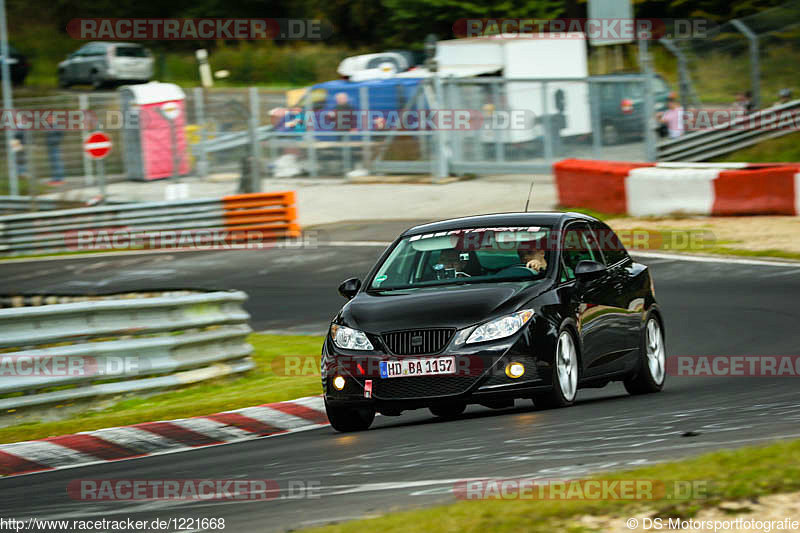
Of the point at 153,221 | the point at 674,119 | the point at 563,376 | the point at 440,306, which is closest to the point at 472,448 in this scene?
the point at 440,306

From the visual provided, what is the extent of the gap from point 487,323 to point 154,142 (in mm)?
20952

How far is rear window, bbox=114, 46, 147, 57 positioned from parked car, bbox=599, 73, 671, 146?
29.6 meters

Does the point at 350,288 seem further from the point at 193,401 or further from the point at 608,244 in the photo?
the point at 608,244

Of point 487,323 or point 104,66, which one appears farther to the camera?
point 104,66

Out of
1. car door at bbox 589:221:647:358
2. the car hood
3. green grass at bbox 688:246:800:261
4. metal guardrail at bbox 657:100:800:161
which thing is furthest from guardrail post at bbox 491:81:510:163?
the car hood

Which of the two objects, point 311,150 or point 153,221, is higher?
point 311,150

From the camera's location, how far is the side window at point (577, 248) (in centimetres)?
984

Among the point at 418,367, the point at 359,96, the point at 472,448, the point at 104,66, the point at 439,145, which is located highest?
the point at 104,66

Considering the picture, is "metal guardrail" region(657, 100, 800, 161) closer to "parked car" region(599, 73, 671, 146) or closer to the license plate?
"parked car" region(599, 73, 671, 146)

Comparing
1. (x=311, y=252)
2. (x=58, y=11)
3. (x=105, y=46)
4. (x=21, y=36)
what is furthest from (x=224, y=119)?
(x=58, y=11)

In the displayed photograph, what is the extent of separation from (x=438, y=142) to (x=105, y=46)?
86.2ft

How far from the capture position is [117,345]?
1096cm

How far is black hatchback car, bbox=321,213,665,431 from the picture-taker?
881 cm

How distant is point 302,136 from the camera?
33.8 meters
